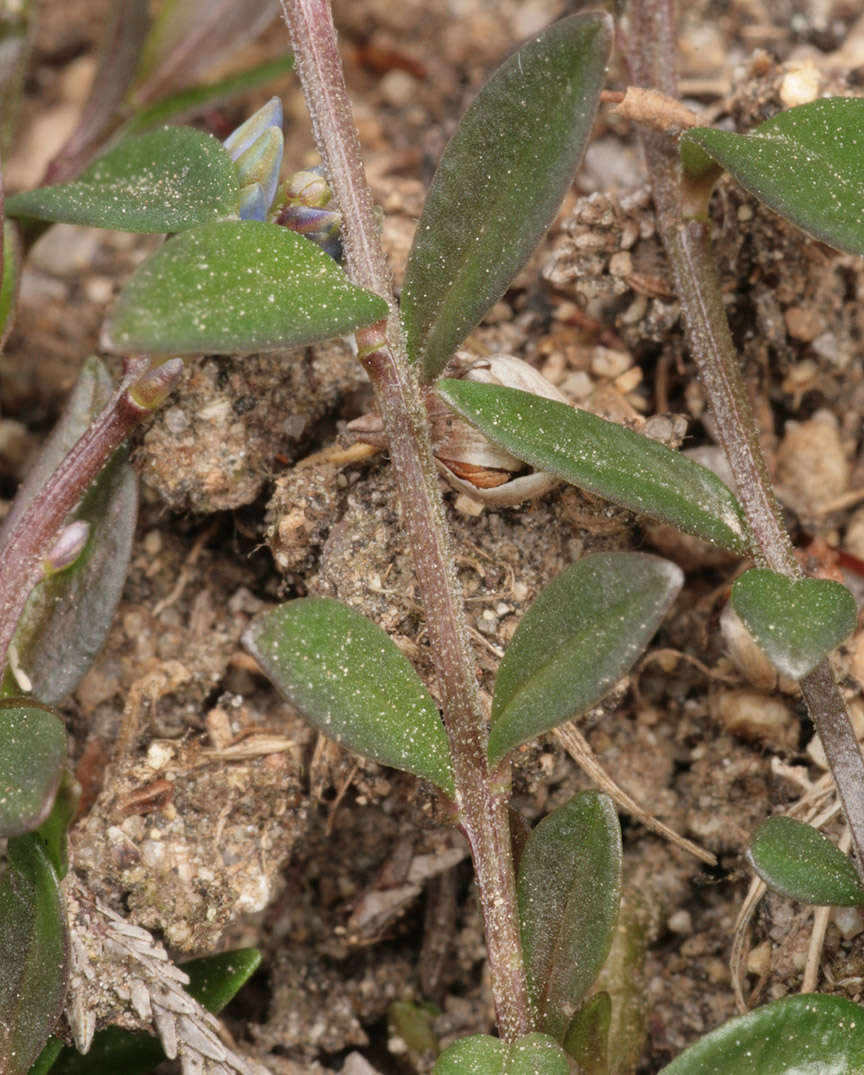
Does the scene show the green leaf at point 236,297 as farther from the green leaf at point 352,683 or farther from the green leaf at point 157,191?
the green leaf at point 352,683

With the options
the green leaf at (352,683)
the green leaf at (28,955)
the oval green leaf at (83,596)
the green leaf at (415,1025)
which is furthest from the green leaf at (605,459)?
the green leaf at (415,1025)

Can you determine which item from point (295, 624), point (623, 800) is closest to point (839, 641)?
point (623, 800)

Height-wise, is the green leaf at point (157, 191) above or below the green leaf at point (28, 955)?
above

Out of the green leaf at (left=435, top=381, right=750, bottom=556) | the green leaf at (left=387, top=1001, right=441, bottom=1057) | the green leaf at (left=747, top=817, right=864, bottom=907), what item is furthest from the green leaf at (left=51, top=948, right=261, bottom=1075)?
the green leaf at (left=435, top=381, right=750, bottom=556)

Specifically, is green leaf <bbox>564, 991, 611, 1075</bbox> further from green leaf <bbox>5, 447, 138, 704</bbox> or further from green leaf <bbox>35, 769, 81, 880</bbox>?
green leaf <bbox>5, 447, 138, 704</bbox>

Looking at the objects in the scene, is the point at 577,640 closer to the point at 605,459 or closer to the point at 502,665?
the point at 502,665

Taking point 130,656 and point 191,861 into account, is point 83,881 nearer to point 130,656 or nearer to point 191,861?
point 191,861
